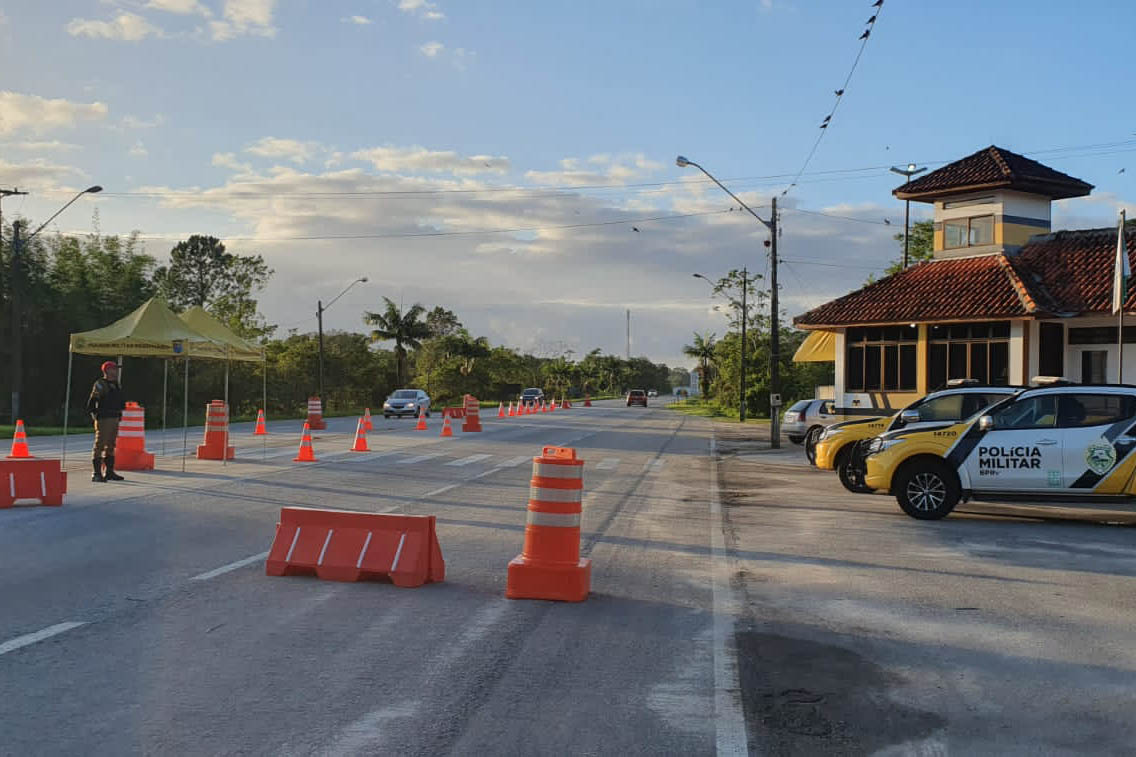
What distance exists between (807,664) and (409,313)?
7058 centimetres

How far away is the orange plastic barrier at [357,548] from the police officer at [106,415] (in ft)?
28.9

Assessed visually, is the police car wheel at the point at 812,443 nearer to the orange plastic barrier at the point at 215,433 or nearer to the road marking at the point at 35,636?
the orange plastic barrier at the point at 215,433

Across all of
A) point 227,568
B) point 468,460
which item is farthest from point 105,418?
point 227,568

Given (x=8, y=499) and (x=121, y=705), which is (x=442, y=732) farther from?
(x=8, y=499)

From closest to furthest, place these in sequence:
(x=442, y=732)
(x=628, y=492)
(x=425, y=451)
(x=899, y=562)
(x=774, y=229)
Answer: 1. (x=442, y=732)
2. (x=899, y=562)
3. (x=628, y=492)
4. (x=425, y=451)
5. (x=774, y=229)

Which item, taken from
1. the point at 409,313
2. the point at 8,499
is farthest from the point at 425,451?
the point at 409,313

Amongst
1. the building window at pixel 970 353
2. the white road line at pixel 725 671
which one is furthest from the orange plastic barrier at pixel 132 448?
the building window at pixel 970 353

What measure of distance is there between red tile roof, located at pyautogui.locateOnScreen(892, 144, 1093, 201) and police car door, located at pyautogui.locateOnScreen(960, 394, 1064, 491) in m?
17.9

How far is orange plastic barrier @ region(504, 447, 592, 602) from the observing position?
329 inches

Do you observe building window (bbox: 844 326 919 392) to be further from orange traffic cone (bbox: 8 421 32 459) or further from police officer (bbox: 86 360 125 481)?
orange traffic cone (bbox: 8 421 32 459)

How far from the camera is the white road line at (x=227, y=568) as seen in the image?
907 cm

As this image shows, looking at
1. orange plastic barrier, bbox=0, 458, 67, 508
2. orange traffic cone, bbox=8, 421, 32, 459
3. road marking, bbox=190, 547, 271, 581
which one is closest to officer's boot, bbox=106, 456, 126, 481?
orange plastic barrier, bbox=0, 458, 67, 508

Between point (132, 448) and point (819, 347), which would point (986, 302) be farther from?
point (132, 448)

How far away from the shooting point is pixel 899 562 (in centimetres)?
1082
